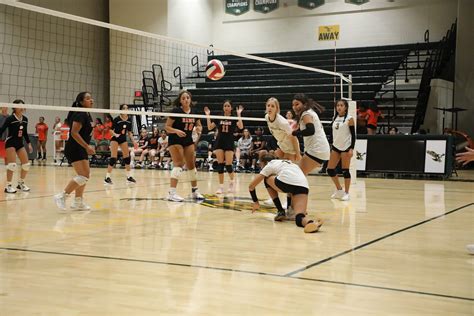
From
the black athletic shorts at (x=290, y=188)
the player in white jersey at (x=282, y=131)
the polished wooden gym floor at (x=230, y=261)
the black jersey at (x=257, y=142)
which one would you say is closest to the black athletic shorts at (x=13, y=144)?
the polished wooden gym floor at (x=230, y=261)

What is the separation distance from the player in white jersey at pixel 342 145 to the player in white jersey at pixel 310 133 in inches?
58.1

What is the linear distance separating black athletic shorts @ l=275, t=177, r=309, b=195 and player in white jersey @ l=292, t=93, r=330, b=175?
104 centimetres

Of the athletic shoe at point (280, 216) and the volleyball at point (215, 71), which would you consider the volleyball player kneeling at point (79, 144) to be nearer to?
the athletic shoe at point (280, 216)

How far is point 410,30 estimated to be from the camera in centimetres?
2216

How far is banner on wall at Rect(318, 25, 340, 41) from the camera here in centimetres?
2265

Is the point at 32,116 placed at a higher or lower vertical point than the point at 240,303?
higher

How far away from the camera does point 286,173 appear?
6539mm

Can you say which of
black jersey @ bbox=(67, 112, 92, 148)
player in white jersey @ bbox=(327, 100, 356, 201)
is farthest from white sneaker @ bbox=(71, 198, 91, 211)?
player in white jersey @ bbox=(327, 100, 356, 201)

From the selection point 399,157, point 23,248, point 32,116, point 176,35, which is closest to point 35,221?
point 23,248

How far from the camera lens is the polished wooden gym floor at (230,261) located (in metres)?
3.37

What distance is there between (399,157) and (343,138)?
545cm

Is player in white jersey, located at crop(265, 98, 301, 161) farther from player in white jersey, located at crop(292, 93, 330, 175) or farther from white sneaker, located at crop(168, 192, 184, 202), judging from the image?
white sneaker, located at crop(168, 192, 184, 202)

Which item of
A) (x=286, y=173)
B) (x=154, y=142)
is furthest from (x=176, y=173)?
(x=154, y=142)

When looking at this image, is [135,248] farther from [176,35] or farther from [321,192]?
[176,35]
